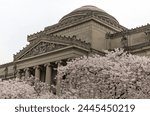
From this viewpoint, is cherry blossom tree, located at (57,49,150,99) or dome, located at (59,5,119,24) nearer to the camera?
cherry blossom tree, located at (57,49,150,99)

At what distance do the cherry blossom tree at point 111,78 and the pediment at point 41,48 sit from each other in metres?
34.2

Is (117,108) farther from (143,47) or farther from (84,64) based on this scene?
(143,47)

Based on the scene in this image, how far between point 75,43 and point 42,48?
1041cm

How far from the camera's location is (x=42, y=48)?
80.6 meters

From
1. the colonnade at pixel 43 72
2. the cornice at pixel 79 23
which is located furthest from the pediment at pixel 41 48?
the cornice at pixel 79 23

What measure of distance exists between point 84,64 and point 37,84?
71.0ft

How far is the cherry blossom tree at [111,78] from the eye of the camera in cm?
3388

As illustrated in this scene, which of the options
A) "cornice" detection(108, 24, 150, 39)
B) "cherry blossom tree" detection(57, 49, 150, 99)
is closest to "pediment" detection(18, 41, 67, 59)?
"cornice" detection(108, 24, 150, 39)

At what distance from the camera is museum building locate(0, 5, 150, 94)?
74125mm

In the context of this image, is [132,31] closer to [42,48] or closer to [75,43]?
[75,43]

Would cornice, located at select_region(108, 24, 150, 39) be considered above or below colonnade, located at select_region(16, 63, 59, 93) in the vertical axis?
above

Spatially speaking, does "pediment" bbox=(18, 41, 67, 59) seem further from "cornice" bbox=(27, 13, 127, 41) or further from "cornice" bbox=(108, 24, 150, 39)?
"cornice" bbox=(108, 24, 150, 39)

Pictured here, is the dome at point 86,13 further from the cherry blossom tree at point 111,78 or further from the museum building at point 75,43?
the cherry blossom tree at point 111,78

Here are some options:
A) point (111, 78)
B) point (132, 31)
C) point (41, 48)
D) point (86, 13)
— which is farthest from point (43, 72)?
point (111, 78)
